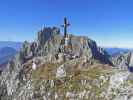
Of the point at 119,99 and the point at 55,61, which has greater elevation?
the point at 55,61

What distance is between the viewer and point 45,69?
118 m

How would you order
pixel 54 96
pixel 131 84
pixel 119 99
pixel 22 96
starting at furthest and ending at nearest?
pixel 22 96
pixel 54 96
pixel 131 84
pixel 119 99

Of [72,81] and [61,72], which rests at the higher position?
[61,72]

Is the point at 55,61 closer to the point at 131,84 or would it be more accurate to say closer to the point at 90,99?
the point at 90,99

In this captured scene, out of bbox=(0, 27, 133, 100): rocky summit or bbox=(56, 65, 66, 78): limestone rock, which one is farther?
bbox=(56, 65, 66, 78): limestone rock

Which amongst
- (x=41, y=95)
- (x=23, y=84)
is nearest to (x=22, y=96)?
(x=23, y=84)

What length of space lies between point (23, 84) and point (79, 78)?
24.2 meters

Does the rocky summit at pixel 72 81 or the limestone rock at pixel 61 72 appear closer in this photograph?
the rocky summit at pixel 72 81

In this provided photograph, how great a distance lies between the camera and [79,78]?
101 m

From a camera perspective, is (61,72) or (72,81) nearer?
(72,81)

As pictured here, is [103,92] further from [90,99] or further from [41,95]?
[41,95]

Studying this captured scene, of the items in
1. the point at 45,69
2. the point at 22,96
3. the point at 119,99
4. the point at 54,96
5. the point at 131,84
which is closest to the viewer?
the point at 119,99

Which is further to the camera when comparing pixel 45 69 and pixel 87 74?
pixel 45 69

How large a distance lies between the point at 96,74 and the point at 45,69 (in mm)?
25706
